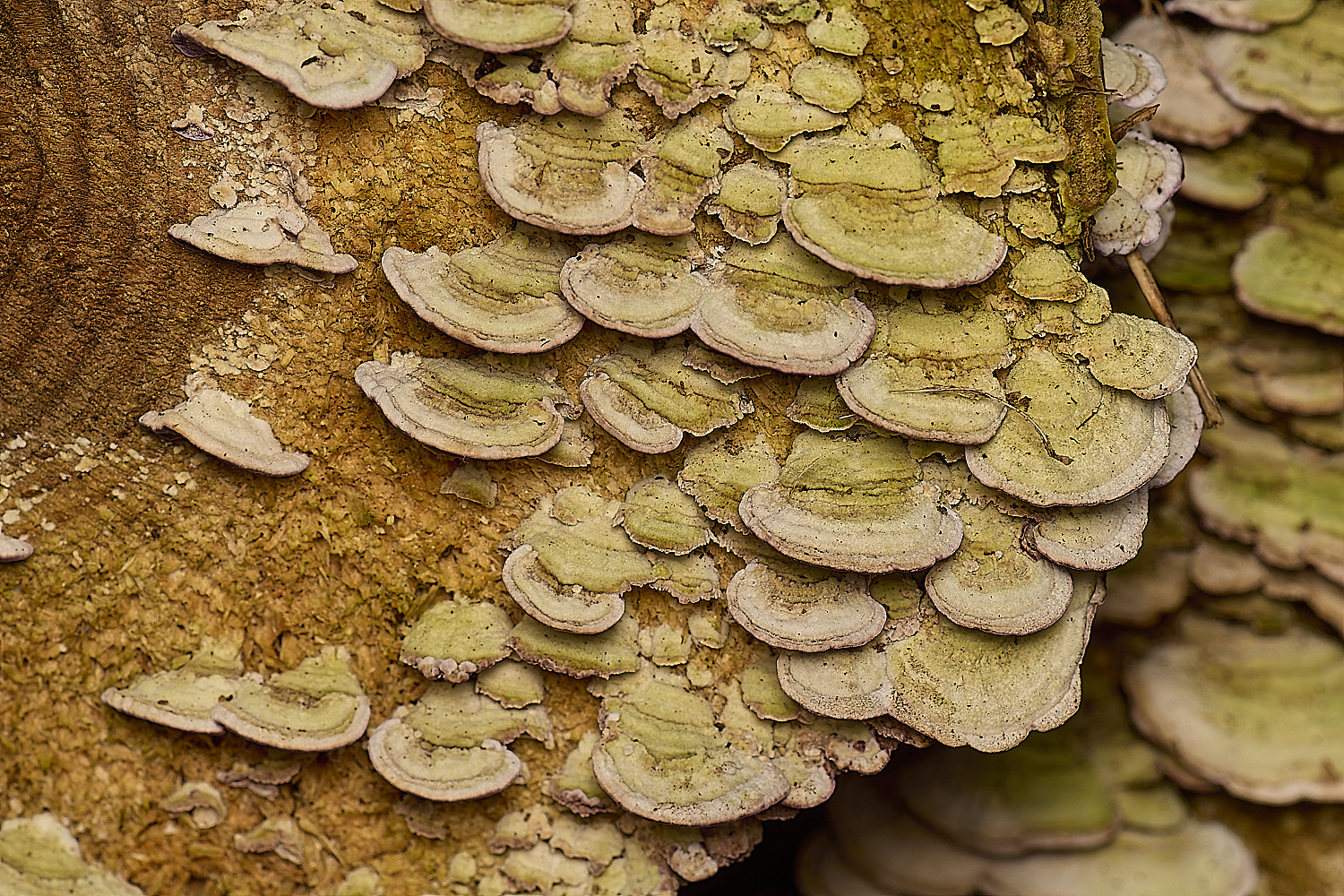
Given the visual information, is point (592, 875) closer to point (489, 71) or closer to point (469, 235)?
point (469, 235)

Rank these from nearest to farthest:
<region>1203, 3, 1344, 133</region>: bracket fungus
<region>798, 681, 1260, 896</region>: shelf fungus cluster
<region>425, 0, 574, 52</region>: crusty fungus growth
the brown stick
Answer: <region>425, 0, 574, 52</region>: crusty fungus growth < the brown stick < <region>1203, 3, 1344, 133</region>: bracket fungus < <region>798, 681, 1260, 896</region>: shelf fungus cluster

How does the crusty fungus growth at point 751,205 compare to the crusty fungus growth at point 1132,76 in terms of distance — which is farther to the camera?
the crusty fungus growth at point 1132,76

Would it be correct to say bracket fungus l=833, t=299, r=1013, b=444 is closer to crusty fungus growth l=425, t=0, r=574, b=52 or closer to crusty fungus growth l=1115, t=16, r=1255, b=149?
crusty fungus growth l=425, t=0, r=574, b=52

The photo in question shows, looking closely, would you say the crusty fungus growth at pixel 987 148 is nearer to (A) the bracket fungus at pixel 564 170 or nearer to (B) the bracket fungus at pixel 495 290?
(A) the bracket fungus at pixel 564 170

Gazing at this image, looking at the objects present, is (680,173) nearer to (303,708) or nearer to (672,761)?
(672,761)

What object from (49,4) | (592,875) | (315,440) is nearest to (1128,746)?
(592,875)

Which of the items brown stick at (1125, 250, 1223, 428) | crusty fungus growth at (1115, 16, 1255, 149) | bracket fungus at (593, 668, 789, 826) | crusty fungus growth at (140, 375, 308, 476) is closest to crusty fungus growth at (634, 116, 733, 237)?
crusty fungus growth at (140, 375, 308, 476)

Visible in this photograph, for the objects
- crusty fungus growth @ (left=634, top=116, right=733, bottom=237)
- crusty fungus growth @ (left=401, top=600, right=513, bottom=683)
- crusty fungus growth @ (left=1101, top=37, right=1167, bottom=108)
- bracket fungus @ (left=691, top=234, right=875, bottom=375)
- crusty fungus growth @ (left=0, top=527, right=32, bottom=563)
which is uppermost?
crusty fungus growth @ (left=634, top=116, right=733, bottom=237)

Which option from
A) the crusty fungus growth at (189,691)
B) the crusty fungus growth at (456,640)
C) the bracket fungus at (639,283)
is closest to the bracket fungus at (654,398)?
the bracket fungus at (639,283)
